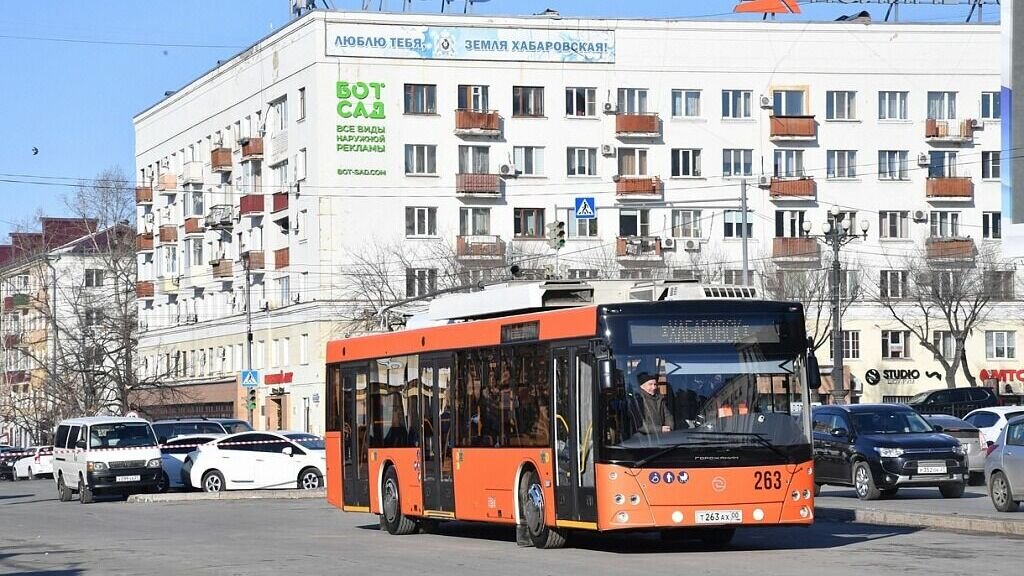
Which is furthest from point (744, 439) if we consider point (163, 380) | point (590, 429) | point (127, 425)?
point (163, 380)

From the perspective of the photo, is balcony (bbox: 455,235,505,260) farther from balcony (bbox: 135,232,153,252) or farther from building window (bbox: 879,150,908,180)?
balcony (bbox: 135,232,153,252)

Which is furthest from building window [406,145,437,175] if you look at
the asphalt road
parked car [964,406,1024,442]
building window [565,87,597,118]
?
the asphalt road

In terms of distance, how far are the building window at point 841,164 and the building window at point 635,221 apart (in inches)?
329

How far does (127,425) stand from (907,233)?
4673 cm

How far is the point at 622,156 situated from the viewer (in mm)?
→ 79000

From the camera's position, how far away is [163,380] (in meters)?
92.1

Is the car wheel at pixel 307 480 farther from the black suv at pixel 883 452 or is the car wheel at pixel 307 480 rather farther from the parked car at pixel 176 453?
the black suv at pixel 883 452

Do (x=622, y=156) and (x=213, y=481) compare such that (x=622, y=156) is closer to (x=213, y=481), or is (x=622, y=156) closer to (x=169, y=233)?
(x=169, y=233)

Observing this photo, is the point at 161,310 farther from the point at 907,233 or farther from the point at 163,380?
the point at 907,233

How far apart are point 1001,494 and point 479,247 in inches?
2057

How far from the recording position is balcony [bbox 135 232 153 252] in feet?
324

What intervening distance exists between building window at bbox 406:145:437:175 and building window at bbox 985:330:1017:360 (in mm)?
25367

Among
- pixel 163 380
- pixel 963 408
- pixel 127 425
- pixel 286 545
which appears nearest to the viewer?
pixel 286 545

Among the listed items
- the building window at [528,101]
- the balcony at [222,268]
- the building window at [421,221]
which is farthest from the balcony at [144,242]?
the building window at [528,101]
